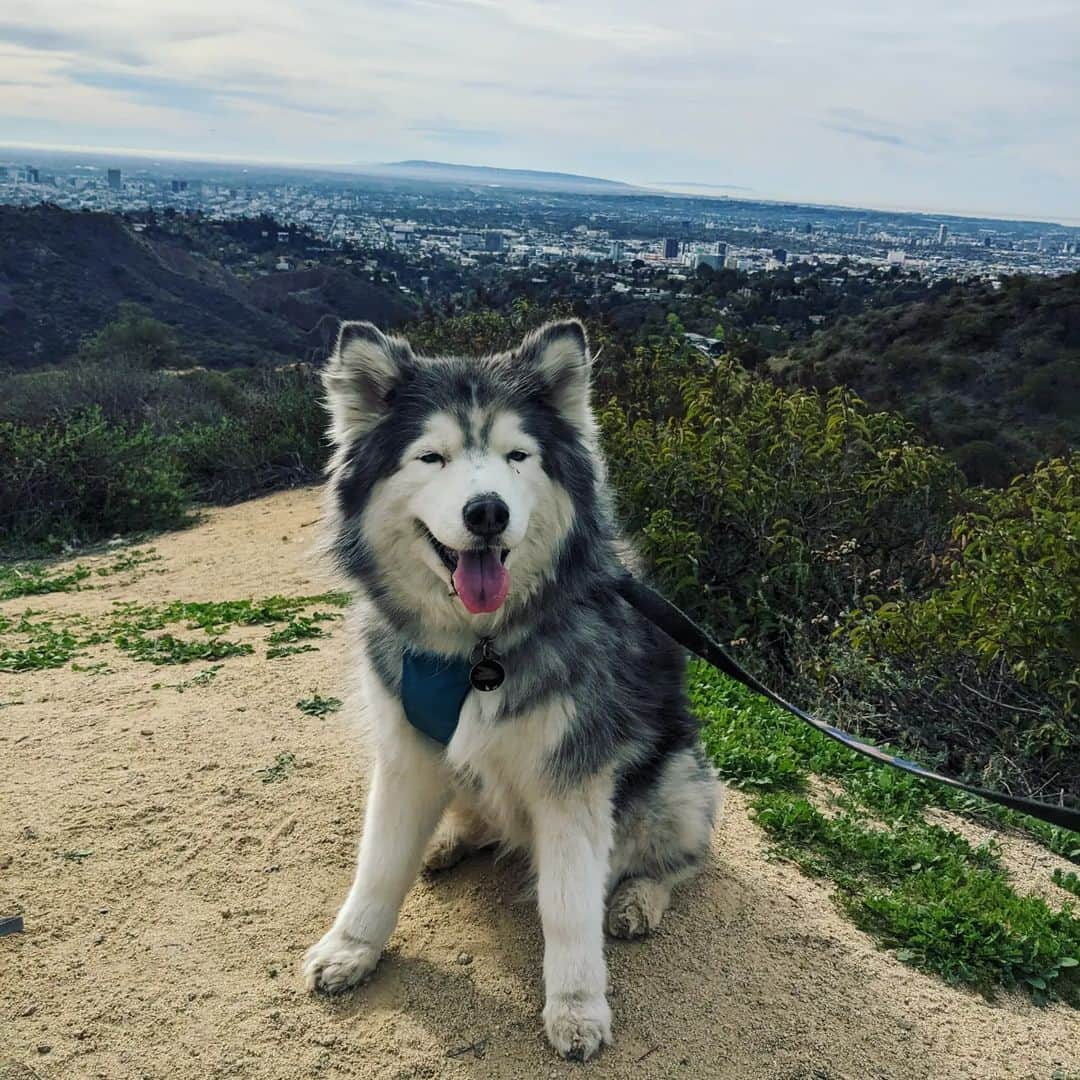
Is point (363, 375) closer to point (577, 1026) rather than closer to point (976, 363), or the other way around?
point (577, 1026)

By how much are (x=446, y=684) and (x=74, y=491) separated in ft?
35.3

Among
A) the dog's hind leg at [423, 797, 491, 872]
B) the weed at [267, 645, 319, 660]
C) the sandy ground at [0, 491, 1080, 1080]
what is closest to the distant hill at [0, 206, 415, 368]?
the weed at [267, 645, 319, 660]

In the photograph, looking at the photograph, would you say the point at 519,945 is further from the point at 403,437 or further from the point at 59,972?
the point at 403,437

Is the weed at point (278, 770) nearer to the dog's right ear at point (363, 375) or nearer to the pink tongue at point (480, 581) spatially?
the dog's right ear at point (363, 375)

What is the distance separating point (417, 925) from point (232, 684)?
2.58 meters

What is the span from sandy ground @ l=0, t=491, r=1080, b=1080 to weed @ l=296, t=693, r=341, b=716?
487 millimetres

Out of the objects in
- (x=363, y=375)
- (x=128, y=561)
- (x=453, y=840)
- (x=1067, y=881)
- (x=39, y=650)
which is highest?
(x=363, y=375)

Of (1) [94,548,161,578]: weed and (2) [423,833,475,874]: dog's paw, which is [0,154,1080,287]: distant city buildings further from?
(2) [423,833,475,874]: dog's paw

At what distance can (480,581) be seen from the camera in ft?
9.38

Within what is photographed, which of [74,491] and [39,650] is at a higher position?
[39,650]

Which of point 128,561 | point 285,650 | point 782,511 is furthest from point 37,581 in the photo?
point 782,511

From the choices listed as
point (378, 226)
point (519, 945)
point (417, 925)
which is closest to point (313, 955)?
point (417, 925)

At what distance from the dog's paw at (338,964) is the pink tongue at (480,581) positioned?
1212 millimetres

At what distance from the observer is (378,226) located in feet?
224
